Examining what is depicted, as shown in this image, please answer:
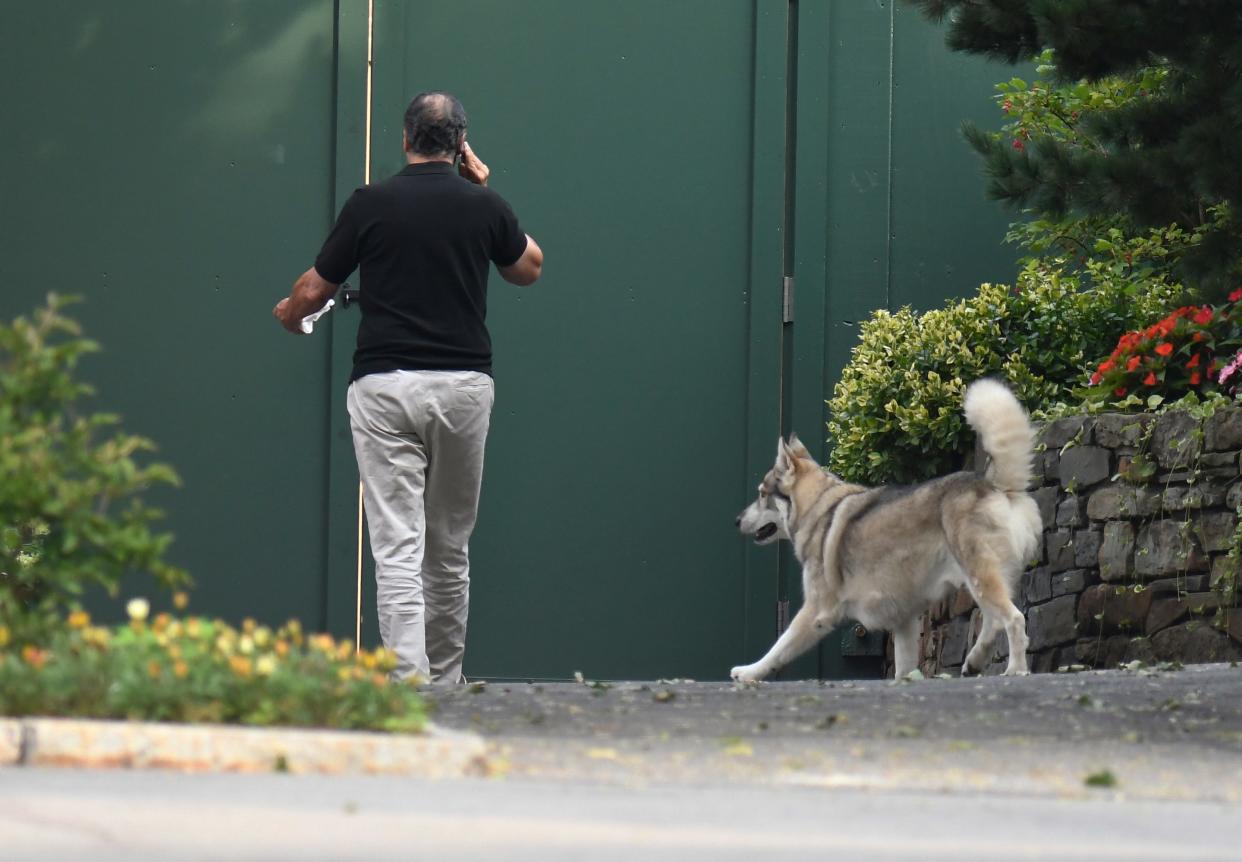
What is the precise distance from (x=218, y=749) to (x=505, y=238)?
322cm

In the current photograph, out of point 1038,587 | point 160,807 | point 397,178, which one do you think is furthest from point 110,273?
point 160,807

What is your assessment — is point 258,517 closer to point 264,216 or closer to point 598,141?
point 264,216

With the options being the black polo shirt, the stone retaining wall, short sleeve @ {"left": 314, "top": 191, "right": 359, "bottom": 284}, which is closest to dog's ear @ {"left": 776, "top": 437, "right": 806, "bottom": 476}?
the stone retaining wall

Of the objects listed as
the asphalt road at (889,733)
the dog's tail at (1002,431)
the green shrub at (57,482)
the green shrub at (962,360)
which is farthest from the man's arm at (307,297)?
the green shrub at (962,360)

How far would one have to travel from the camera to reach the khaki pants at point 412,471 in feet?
21.7

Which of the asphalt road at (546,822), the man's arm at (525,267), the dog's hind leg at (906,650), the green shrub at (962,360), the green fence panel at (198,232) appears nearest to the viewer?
the asphalt road at (546,822)

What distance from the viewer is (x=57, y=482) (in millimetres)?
4391

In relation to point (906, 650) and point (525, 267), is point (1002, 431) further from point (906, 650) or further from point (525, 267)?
point (525, 267)

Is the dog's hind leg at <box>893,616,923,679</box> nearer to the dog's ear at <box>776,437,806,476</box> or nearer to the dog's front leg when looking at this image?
the dog's front leg

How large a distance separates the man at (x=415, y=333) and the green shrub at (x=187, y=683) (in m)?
2.22

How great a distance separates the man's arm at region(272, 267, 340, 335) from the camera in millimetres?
6777

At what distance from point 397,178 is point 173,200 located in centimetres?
344

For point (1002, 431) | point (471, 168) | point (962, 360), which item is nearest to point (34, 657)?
point (471, 168)

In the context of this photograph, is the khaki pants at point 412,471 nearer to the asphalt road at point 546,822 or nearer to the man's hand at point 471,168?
the man's hand at point 471,168
